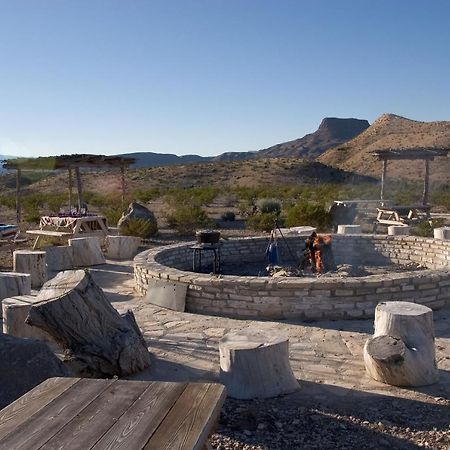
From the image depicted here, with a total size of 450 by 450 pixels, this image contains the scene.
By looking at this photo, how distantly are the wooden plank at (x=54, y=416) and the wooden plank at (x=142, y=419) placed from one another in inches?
8.8

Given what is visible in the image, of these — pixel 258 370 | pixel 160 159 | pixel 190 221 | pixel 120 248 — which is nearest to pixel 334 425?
pixel 258 370

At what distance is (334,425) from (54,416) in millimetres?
2345

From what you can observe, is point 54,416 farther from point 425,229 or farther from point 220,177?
point 220,177

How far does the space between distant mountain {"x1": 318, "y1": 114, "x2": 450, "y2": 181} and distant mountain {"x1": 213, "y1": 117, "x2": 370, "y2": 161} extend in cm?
3098

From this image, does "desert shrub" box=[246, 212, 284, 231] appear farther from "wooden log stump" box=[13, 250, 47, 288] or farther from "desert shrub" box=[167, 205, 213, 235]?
"wooden log stump" box=[13, 250, 47, 288]

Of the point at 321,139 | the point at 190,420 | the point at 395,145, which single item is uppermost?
the point at 321,139

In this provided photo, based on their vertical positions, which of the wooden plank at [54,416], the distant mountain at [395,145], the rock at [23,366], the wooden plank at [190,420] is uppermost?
the distant mountain at [395,145]

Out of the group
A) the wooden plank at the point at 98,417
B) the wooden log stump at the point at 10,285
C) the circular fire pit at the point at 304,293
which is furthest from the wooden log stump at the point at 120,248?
the wooden plank at the point at 98,417

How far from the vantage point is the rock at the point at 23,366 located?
13.3 feet

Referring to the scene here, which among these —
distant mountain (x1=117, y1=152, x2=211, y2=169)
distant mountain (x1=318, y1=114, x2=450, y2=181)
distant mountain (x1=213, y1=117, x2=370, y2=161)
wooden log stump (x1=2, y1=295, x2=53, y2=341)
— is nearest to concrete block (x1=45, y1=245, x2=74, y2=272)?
wooden log stump (x1=2, y1=295, x2=53, y2=341)

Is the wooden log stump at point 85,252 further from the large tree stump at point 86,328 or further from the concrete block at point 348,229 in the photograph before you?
the large tree stump at point 86,328

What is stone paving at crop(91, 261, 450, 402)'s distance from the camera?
4719 mm

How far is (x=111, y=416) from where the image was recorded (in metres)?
2.37

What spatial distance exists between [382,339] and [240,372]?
4.28 feet
